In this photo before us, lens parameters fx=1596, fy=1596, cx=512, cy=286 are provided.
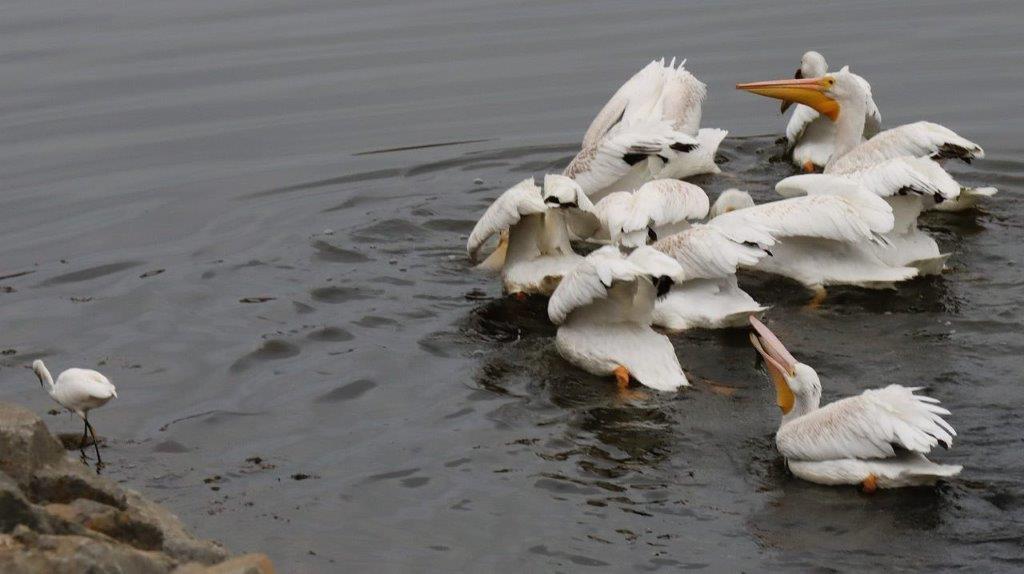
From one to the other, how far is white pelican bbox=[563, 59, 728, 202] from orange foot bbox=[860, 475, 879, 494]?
3256mm

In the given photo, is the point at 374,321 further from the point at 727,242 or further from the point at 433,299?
the point at 727,242

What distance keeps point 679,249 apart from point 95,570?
14.5 ft

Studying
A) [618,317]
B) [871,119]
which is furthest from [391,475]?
[871,119]

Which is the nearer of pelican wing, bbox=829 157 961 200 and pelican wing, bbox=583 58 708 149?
pelican wing, bbox=829 157 961 200

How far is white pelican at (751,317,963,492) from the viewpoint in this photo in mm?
5867

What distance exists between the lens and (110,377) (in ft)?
25.0

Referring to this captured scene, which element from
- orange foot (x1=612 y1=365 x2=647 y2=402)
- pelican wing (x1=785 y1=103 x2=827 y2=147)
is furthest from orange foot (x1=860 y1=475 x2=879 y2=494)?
pelican wing (x1=785 y1=103 x2=827 y2=147)

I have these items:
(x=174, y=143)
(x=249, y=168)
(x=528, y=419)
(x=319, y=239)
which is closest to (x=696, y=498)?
(x=528, y=419)

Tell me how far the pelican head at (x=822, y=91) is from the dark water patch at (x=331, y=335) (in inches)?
136

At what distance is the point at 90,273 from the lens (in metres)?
9.28

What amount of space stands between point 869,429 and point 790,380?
0.55 m

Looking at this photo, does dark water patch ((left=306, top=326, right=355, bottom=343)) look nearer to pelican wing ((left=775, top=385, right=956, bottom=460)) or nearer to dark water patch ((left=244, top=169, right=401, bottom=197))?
pelican wing ((left=775, top=385, right=956, bottom=460))

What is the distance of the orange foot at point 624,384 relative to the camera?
23.3 feet

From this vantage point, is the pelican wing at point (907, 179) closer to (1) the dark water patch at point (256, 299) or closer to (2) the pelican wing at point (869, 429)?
(2) the pelican wing at point (869, 429)
